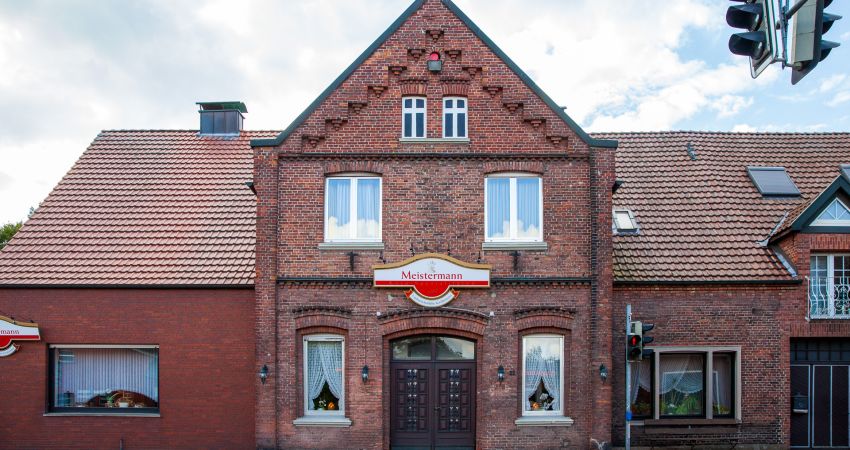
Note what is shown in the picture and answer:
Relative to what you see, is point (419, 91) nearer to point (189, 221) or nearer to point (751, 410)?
point (189, 221)

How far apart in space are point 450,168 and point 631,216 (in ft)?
16.9

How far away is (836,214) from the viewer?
1435 cm

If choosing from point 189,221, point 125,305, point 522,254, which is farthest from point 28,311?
point 522,254

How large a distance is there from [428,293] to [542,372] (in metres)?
3.04

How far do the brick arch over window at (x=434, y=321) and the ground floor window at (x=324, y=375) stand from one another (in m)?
1.20

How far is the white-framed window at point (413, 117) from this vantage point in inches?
529

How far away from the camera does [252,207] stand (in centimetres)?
1586

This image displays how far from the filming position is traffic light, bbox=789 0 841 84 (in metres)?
5.46

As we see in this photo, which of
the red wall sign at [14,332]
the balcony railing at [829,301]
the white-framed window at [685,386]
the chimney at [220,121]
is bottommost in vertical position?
the white-framed window at [685,386]

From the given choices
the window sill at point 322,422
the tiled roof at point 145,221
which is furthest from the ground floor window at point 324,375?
the tiled roof at point 145,221

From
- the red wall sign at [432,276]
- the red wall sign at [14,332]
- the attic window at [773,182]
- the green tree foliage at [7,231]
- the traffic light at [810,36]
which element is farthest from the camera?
the green tree foliage at [7,231]

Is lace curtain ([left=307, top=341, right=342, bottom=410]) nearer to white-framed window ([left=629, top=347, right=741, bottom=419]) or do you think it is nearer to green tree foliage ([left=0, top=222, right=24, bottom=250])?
white-framed window ([left=629, top=347, right=741, bottom=419])

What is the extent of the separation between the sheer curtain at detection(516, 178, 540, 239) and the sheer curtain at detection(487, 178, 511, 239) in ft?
0.78

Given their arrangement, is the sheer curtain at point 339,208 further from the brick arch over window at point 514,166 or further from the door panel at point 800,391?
the door panel at point 800,391
